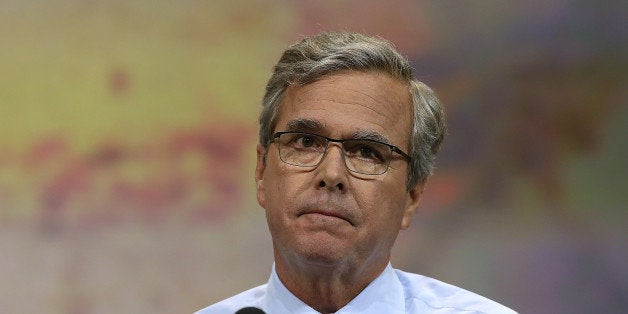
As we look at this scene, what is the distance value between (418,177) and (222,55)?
2.80 feet

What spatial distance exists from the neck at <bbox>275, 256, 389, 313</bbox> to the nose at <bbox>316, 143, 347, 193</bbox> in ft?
0.70

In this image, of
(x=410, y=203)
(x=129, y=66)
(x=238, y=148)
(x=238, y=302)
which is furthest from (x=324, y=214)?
(x=129, y=66)

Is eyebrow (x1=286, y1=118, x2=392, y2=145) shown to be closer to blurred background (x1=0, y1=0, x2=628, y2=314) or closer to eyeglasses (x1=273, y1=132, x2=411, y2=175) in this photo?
eyeglasses (x1=273, y1=132, x2=411, y2=175)

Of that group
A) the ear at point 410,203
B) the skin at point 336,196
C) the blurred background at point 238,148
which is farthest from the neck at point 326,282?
the blurred background at point 238,148

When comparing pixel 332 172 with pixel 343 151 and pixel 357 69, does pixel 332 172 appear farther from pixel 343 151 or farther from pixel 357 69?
pixel 357 69

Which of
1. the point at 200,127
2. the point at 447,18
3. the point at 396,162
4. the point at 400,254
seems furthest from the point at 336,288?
the point at 447,18

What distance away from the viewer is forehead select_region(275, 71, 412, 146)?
86.4 inches

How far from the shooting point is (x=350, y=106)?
2.21 metres

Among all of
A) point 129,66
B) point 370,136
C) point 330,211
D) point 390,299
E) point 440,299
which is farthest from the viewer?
point 129,66

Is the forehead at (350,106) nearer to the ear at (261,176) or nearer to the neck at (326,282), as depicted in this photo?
the ear at (261,176)

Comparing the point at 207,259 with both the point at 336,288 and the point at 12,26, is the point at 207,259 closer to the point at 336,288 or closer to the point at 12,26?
the point at 336,288

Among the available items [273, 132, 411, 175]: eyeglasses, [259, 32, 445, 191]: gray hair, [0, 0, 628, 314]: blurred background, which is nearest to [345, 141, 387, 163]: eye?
→ [273, 132, 411, 175]: eyeglasses

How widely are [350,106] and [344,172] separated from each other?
18 cm

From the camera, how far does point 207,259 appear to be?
2.82m
